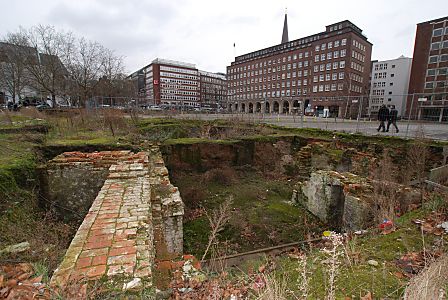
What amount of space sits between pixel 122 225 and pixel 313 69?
210ft

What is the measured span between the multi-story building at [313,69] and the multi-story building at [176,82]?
21.1m

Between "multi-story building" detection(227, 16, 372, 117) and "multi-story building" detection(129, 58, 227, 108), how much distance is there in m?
21.1

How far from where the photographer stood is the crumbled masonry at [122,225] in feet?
6.47

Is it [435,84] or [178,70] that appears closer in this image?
[435,84]

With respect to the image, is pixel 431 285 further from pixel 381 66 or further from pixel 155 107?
pixel 381 66

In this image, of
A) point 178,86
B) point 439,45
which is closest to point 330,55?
point 439,45

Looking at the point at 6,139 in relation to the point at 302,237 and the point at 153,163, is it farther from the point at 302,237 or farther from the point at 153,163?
the point at 302,237

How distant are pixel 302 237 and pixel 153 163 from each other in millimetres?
4589

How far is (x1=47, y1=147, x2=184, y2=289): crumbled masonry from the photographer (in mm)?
1972

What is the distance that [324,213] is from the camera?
6797mm

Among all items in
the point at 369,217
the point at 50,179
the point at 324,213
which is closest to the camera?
the point at 369,217

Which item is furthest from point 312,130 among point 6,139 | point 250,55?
point 250,55

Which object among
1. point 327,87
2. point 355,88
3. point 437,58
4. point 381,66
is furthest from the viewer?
point 381,66

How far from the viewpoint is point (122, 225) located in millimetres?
2719
